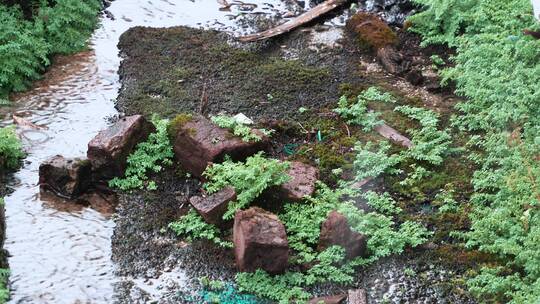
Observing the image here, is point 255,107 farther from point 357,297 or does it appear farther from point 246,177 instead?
point 357,297

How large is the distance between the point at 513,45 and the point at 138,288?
6013 mm

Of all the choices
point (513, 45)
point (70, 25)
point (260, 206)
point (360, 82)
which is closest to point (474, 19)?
point (513, 45)

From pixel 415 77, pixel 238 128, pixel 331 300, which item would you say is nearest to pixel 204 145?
pixel 238 128

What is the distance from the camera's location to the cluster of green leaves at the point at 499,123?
6.56 metres

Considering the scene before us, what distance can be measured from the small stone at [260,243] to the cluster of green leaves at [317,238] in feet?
0.31

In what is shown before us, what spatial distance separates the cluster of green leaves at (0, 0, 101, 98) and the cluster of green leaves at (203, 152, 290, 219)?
154 inches

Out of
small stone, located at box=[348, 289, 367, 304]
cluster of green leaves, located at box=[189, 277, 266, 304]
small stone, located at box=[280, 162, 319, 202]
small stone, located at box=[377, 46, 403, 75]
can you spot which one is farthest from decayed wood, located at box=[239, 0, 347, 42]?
small stone, located at box=[348, 289, 367, 304]

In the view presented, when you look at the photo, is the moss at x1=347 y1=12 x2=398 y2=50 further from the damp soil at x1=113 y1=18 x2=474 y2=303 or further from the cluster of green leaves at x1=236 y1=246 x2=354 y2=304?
the cluster of green leaves at x1=236 y1=246 x2=354 y2=304

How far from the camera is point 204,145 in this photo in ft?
26.2

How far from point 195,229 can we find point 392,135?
2.90 meters

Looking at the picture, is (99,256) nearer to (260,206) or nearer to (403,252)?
(260,206)

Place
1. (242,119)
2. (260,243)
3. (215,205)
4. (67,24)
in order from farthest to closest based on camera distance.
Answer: (67,24) → (242,119) → (215,205) → (260,243)

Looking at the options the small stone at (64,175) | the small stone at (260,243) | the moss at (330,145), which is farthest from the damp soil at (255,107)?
the small stone at (64,175)

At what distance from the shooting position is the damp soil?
6.78 meters
